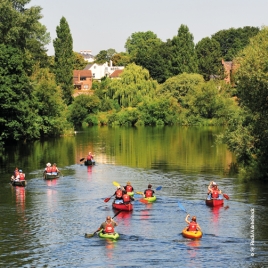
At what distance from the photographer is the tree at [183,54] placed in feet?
415

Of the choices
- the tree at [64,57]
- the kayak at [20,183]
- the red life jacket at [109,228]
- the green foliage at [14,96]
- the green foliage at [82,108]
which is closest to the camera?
the red life jacket at [109,228]

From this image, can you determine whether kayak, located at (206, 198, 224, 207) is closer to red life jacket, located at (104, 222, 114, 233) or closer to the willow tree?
red life jacket, located at (104, 222, 114, 233)

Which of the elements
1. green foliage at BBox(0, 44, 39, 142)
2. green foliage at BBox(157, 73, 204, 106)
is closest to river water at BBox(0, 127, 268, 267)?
green foliage at BBox(0, 44, 39, 142)

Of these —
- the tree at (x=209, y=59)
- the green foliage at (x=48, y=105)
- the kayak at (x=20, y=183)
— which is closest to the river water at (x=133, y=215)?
the kayak at (x=20, y=183)

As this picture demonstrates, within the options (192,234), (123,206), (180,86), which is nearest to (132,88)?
(180,86)

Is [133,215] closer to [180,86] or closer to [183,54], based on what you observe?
[180,86]

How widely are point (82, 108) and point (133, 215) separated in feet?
254

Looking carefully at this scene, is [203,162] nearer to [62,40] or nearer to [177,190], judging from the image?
[177,190]

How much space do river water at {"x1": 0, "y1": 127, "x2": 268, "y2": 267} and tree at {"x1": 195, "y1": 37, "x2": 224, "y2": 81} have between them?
75.7 meters

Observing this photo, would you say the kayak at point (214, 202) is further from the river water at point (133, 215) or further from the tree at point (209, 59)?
the tree at point (209, 59)

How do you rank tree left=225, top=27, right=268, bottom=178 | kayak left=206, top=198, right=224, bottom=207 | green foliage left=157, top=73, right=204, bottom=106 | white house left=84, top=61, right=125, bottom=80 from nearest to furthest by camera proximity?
kayak left=206, top=198, right=224, bottom=207 < tree left=225, top=27, right=268, bottom=178 < green foliage left=157, top=73, right=204, bottom=106 < white house left=84, top=61, right=125, bottom=80

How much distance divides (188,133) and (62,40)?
34.2 metres

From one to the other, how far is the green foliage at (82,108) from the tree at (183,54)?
20.7 metres

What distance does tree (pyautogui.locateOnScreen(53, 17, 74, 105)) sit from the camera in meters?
111
